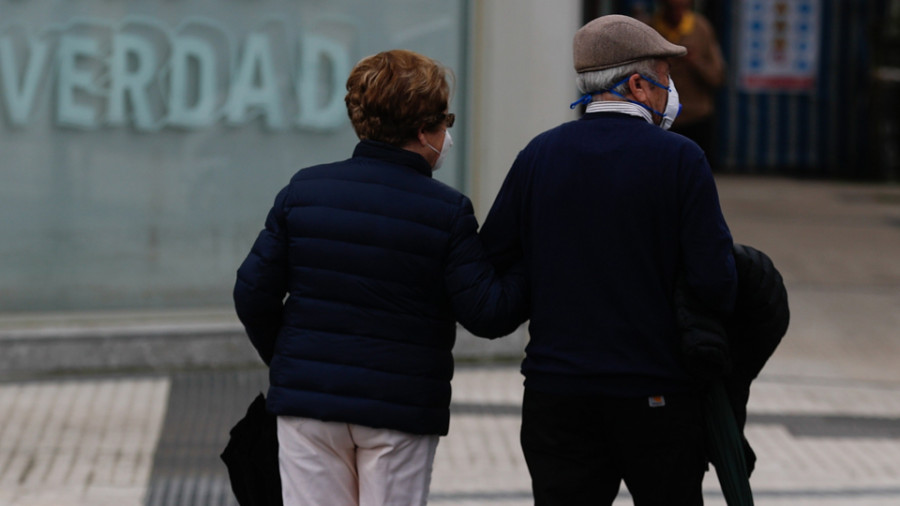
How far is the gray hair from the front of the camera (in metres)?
3.14

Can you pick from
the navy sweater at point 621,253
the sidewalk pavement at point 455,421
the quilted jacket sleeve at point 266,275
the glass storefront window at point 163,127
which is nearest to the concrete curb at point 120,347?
the sidewalk pavement at point 455,421

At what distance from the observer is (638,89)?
124 inches

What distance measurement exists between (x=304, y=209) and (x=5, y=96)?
13.1ft

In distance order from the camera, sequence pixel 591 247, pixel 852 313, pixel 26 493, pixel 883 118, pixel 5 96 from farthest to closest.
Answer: pixel 883 118 < pixel 852 313 < pixel 5 96 < pixel 26 493 < pixel 591 247

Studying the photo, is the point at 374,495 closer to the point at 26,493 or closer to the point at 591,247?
the point at 591,247

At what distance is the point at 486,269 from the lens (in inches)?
124

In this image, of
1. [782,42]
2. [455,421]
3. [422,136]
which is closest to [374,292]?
[422,136]

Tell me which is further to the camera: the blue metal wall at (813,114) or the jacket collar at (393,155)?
the blue metal wall at (813,114)

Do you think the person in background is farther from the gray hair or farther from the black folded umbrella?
the black folded umbrella

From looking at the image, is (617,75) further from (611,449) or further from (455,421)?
(455,421)

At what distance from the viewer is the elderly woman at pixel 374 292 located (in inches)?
122

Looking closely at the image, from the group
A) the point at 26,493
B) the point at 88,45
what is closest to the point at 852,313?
the point at 88,45

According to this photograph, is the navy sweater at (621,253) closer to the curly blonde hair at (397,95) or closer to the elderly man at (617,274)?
the elderly man at (617,274)

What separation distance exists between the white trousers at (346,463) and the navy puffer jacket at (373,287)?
0.15 ft
